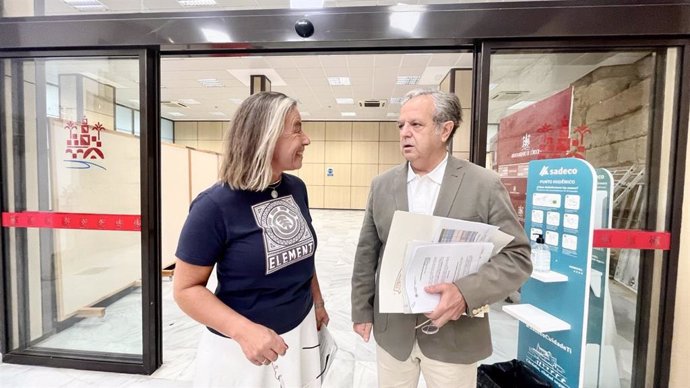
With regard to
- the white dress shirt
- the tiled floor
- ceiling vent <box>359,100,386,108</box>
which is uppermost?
ceiling vent <box>359,100,386,108</box>

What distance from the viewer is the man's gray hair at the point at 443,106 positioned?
1264 millimetres

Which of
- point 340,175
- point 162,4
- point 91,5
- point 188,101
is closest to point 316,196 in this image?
point 340,175

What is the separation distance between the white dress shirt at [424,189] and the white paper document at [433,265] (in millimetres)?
241

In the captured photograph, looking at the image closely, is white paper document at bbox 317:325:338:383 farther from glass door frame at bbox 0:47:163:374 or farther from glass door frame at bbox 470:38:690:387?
glass door frame at bbox 0:47:163:374

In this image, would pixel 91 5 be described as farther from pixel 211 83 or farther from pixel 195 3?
pixel 211 83

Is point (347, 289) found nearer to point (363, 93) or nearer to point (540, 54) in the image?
point (540, 54)

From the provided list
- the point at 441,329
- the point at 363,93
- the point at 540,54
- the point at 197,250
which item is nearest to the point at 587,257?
the point at 441,329

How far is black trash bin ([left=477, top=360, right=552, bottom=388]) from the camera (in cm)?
184

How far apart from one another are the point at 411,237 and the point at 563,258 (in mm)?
1169

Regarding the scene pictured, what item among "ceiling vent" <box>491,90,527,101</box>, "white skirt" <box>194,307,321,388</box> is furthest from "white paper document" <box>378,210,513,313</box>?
"ceiling vent" <box>491,90,527,101</box>

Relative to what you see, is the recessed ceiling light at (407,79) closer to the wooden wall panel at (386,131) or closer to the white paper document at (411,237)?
the wooden wall panel at (386,131)

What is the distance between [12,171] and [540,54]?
3.83 meters

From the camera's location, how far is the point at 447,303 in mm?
1107

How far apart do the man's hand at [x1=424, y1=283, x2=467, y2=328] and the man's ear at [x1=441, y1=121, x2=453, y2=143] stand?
0.55 meters
